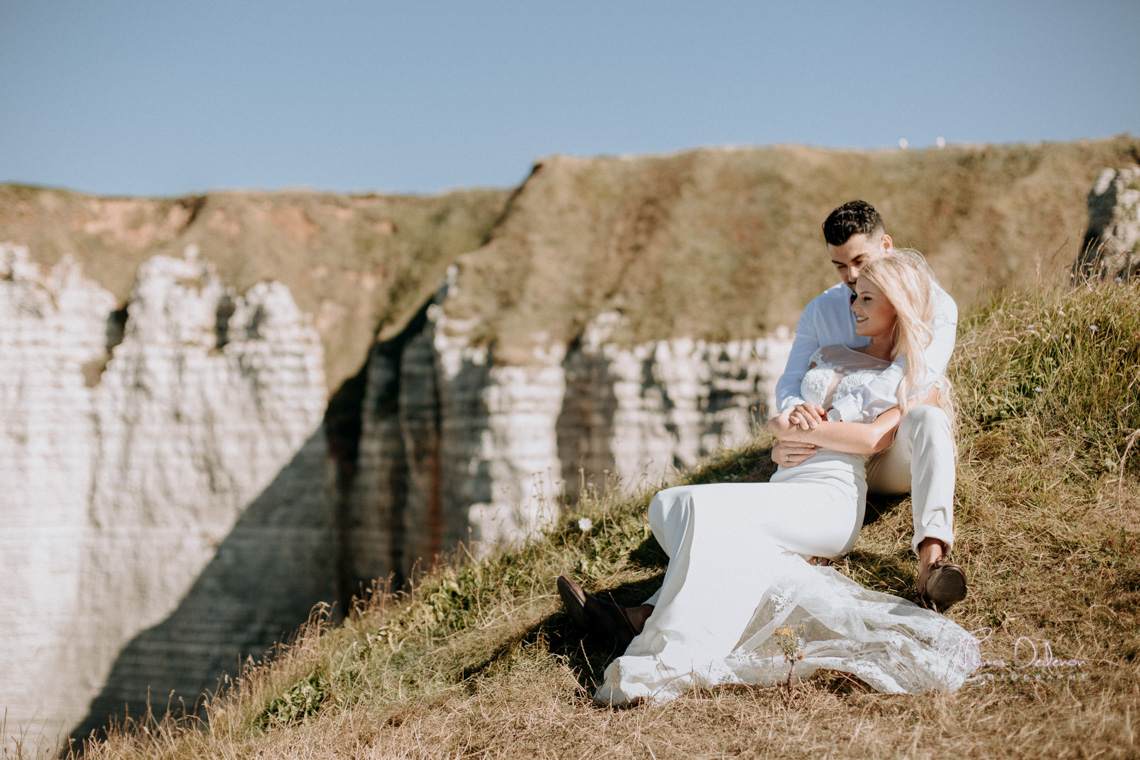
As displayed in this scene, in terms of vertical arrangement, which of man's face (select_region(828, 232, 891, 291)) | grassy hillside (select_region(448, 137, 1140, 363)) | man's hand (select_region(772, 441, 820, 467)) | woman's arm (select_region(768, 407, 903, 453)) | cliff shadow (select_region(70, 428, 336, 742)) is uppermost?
grassy hillside (select_region(448, 137, 1140, 363))

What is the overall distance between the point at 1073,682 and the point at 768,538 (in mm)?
1337

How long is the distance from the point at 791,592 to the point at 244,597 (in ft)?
70.5

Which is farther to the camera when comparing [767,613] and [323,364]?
[323,364]

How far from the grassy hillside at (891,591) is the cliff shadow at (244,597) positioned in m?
16.6

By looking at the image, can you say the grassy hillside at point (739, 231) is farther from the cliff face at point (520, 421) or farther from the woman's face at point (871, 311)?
the woman's face at point (871, 311)

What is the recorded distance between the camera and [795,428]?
163 inches

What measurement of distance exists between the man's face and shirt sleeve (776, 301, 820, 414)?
0.30 metres

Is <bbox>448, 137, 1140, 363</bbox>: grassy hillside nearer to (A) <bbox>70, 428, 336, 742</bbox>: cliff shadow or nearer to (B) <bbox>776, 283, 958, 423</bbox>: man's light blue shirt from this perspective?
(A) <bbox>70, 428, 336, 742</bbox>: cliff shadow

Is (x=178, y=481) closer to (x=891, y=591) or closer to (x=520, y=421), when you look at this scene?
(x=520, y=421)

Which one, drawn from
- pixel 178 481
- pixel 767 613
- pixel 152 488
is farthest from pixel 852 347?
pixel 152 488

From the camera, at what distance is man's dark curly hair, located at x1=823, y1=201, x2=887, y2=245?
173 inches

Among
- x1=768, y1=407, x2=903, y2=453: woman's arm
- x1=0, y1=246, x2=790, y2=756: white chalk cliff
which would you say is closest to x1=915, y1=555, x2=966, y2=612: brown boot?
x1=768, y1=407, x2=903, y2=453: woman's arm

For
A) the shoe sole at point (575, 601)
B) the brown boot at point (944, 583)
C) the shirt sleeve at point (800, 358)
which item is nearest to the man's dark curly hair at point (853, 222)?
the shirt sleeve at point (800, 358)

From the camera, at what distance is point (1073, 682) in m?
3.11
